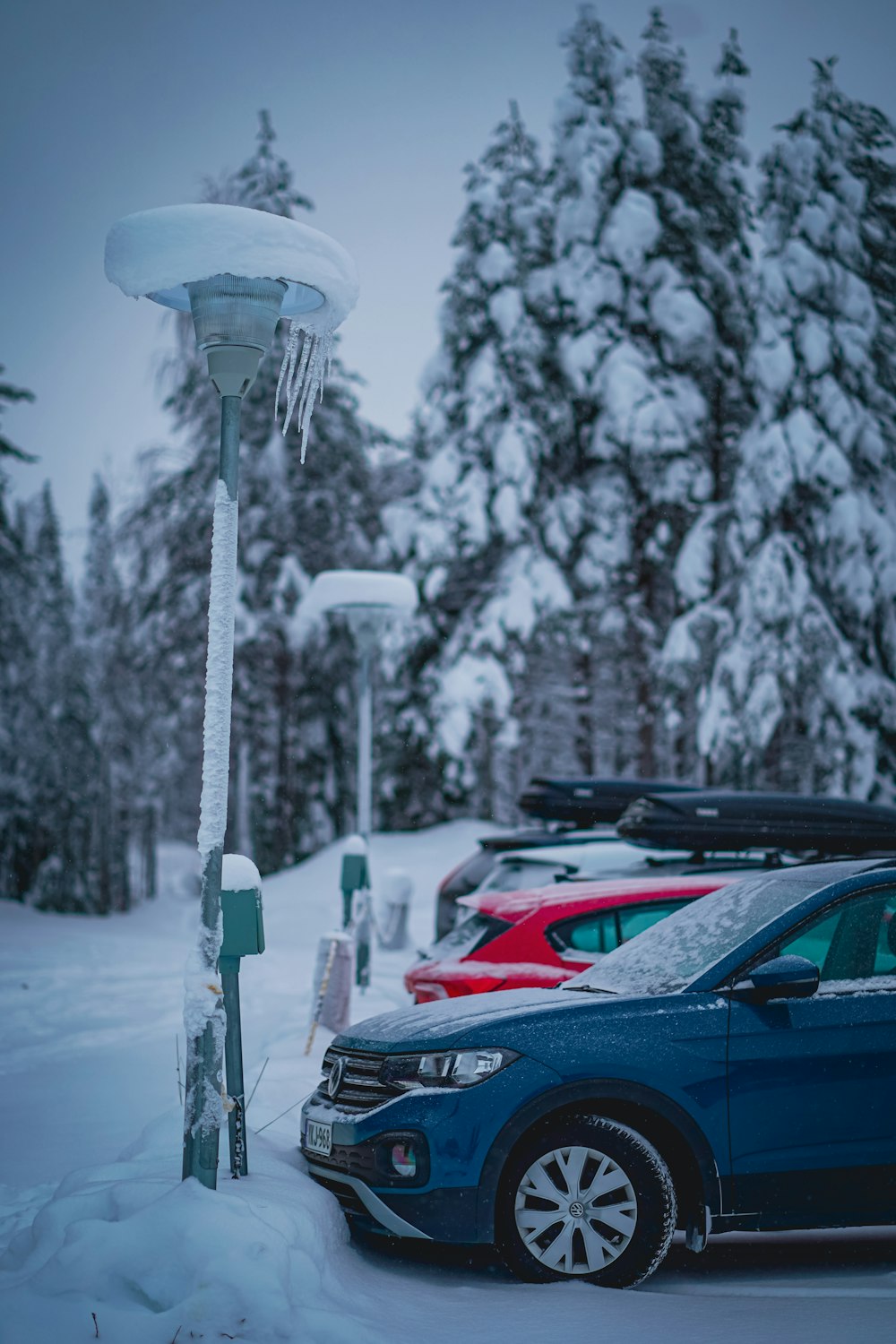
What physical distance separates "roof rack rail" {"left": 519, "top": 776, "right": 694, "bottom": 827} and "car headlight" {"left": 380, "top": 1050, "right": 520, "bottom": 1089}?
715 centimetres

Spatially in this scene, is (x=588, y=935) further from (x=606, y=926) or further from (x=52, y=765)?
(x=52, y=765)

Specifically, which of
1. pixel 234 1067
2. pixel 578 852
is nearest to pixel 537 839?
pixel 578 852

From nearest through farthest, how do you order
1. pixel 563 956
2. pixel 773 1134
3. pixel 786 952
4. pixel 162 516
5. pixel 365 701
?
pixel 773 1134
pixel 786 952
pixel 563 956
pixel 365 701
pixel 162 516

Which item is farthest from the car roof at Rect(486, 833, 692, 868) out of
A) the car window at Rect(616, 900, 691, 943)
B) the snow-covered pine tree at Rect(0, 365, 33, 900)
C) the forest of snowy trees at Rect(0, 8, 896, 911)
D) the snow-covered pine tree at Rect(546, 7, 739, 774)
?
the snow-covered pine tree at Rect(0, 365, 33, 900)

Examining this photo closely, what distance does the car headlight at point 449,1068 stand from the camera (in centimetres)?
485

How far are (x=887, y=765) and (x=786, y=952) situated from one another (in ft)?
59.9

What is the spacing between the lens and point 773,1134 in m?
4.84

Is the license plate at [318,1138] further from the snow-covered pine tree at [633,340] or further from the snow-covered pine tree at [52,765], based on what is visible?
the snow-covered pine tree at [52,765]

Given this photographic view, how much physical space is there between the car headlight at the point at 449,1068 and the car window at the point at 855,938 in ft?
4.21

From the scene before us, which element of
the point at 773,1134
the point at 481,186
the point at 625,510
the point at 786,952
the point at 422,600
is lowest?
the point at 773,1134

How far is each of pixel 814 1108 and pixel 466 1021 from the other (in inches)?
53.6

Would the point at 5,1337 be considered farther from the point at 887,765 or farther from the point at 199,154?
the point at 199,154

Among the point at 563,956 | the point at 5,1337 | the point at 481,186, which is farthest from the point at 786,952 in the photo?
the point at 481,186

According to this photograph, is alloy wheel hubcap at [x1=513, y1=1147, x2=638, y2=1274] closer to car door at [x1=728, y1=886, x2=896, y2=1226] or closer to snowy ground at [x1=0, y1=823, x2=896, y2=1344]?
snowy ground at [x1=0, y1=823, x2=896, y2=1344]
